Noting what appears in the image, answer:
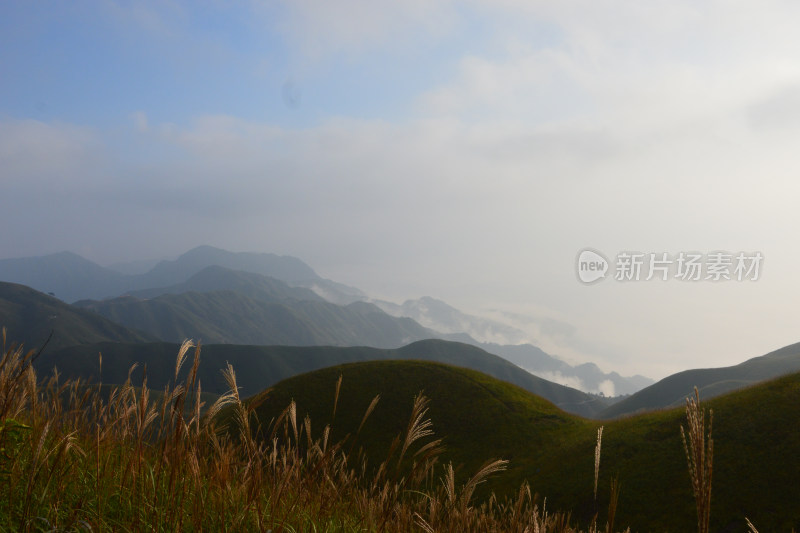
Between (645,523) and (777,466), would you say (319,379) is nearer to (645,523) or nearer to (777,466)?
(645,523)

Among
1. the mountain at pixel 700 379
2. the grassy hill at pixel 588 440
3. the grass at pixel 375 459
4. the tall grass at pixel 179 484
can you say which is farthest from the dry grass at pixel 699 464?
the mountain at pixel 700 379

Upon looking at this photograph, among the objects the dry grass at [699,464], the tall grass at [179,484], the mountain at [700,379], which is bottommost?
the mountain at [700,379]

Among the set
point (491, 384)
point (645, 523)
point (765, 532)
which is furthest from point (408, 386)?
point (765, 532)

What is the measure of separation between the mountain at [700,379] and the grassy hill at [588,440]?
11753 centimetres

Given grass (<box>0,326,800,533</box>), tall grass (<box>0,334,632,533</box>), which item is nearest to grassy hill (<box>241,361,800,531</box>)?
grass (<box>0,326,800,533</box>)

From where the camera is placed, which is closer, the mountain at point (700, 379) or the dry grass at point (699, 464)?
the dry grass at point (699, 464)

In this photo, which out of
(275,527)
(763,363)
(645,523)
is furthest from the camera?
(763,363)

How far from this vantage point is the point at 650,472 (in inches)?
1410

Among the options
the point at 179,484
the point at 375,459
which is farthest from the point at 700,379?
the point at 179,484

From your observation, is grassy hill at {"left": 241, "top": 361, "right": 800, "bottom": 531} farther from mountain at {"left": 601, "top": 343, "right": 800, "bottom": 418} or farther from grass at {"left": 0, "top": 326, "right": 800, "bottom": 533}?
mountain at {"left": 601, "top": 343, "right": 800, "bottom": 418}

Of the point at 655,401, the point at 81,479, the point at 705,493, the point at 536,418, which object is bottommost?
the point at 655,401

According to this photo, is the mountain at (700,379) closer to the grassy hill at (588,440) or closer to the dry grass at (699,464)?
the grassy hill at (588,440)

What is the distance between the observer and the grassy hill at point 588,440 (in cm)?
3023

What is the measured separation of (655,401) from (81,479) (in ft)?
693
